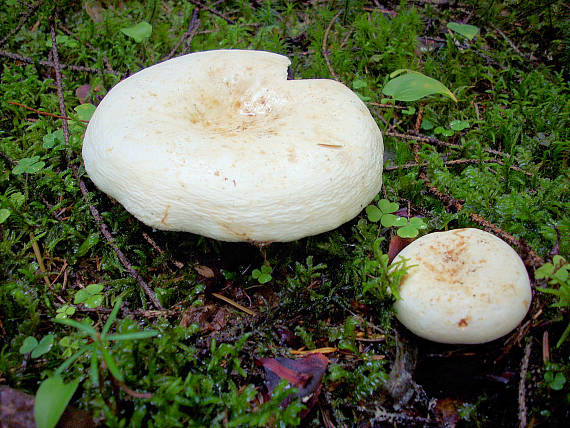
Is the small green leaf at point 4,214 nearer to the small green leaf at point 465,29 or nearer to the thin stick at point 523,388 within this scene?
the thin stick at point 523,388

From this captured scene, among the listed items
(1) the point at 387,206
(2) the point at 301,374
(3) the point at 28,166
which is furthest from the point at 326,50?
(2) the point at 301,374

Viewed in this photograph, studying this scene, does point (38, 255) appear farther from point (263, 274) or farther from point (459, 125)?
point (459, 125)

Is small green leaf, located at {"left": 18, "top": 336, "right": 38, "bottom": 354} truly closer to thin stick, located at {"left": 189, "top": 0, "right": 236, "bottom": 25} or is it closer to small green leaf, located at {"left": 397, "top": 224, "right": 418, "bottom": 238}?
small green leaf, located at {"left": 397, "top": 224, "right": 418, "bottom": 238}

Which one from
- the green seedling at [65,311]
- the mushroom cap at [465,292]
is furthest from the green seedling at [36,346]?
the mushroom cap at [465,292]

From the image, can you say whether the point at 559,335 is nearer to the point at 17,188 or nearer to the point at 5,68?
the point at 17,188

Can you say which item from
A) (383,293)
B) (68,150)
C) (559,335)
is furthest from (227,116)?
(559,335)
